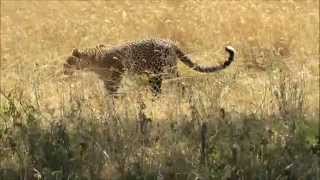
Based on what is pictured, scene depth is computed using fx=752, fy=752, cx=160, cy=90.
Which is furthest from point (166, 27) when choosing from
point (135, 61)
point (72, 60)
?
point (135, 61)

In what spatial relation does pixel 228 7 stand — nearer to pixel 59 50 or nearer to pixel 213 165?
pixel 59 50

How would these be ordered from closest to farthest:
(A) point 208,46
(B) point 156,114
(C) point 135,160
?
(C) point 135,160
(B) point 156,114
(A) point 208,46

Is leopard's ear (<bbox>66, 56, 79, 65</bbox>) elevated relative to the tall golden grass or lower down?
lower down

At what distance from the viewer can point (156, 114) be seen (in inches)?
188

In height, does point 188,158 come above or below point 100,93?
below

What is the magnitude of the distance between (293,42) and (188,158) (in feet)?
15.8

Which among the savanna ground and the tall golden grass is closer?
the savanna ground

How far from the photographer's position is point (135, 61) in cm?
627

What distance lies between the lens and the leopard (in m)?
5.52

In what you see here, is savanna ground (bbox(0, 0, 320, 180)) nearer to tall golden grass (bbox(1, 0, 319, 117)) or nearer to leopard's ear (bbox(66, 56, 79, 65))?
leopard's ear (bbox(66, 56, 79, 65))

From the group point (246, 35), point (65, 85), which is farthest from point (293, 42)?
point (65, 85)

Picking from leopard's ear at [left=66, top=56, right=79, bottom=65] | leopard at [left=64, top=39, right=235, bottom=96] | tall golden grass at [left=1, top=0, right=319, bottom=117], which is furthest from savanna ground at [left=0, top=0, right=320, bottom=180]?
tall golden grass at [left=1, top=0, right=319, bottom=117]

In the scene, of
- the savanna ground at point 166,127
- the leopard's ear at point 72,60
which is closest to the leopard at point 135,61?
the leopard's ear at point 72,60

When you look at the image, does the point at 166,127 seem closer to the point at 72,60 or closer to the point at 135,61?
the point at 135,61
